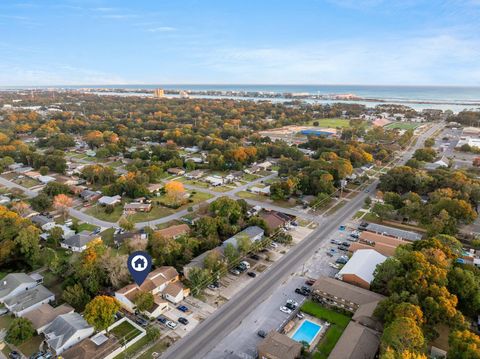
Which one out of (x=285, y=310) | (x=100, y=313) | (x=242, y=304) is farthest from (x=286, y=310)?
(x=100, y=313)

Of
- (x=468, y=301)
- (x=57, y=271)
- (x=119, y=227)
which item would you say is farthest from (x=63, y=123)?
(x=468, y=301)

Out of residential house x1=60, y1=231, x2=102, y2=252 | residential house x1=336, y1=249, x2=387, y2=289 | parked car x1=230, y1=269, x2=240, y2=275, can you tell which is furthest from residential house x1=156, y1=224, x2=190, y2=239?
residential house x1=336, y1=249, x2=387, y2=289

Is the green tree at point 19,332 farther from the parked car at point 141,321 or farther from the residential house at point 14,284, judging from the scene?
the parked car at point 141,321

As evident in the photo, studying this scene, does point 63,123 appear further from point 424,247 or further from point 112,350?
point 424,247

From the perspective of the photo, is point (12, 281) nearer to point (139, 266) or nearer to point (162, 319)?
point (139, 266)

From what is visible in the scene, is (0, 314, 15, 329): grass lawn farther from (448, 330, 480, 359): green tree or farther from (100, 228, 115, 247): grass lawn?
(448, 330, 480, 359): green tree
